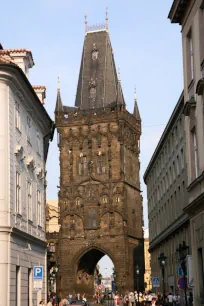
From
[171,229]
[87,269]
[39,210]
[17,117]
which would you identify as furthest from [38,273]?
[87,269]

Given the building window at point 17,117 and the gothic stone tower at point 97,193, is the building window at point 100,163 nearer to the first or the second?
the gothic stone tower at point 97,193

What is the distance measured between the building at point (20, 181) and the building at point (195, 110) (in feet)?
19.7

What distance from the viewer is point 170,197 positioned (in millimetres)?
58281

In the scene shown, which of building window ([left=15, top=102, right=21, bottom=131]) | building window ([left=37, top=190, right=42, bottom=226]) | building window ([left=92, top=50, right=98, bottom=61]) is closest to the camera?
building window ([left=15, top=102, right=21, bottom=131])

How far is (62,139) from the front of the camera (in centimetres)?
10194

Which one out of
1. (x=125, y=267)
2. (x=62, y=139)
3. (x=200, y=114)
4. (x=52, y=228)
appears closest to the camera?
(x=200, y=114)

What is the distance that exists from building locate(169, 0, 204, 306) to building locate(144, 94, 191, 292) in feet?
65.4

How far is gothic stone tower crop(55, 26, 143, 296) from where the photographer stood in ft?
319

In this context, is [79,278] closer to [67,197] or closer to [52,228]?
[67,197]

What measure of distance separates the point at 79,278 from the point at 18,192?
71.8 metres

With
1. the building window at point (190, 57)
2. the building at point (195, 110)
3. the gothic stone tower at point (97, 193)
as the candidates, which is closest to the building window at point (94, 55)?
the gothic stone tower at point (97, 193)

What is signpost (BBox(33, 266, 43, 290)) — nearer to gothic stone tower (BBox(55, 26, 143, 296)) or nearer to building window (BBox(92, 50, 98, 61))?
gothic stone tower (BBox(55, 26, 143, 296))

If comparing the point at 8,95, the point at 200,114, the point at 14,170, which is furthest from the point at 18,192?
the point at 200,114

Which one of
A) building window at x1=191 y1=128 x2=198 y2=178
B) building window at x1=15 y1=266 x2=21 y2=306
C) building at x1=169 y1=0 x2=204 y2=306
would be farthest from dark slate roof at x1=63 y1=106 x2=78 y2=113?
building window at x1=191 y1=128 x2=198 y2=178
